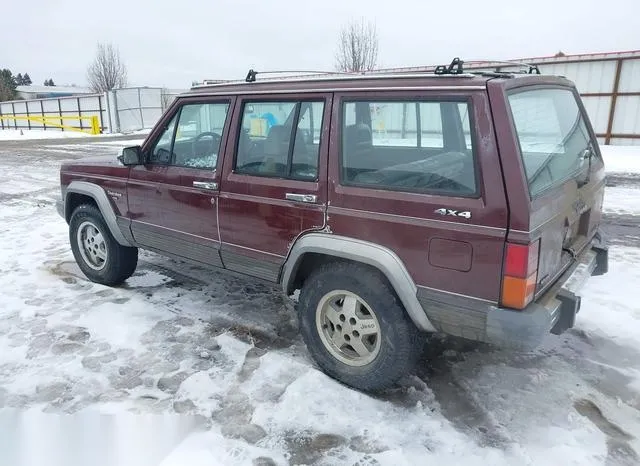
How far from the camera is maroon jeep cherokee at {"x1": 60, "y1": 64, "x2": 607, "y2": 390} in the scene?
251 centimetres

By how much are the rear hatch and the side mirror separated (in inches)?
116

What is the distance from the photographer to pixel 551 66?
52.6 feet

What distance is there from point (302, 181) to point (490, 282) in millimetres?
1321

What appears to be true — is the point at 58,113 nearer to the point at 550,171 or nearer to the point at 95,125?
the point at 95,125

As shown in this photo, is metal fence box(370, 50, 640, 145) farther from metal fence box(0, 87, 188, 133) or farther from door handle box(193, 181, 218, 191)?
metal fence box(0, 87, 188, 133)

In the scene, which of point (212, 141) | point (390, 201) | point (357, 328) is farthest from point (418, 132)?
point (212, 141)

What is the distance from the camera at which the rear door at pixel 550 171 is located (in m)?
2.42

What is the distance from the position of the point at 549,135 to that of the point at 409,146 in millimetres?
938

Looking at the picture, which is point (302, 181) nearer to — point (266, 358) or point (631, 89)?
point (266, 358)

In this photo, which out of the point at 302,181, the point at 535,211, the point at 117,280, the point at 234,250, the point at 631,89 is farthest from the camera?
the point at 631,89

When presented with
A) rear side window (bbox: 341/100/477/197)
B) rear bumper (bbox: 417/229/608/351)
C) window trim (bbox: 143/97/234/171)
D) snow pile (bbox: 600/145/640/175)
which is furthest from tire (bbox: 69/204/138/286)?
snow pile (bbox: 600/145/640/175)

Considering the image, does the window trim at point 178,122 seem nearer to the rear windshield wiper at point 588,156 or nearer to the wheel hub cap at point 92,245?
the wheel hub cap at point 92,245

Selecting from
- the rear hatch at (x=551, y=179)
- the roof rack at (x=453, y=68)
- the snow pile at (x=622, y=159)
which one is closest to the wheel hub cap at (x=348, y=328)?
the rear hatch at (x=551, y=179)

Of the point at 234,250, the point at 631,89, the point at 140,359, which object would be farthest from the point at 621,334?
the point at 631,89
